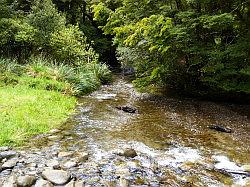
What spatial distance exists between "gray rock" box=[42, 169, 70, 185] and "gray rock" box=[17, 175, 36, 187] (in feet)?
0.73

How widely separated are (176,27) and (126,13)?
11.0ft

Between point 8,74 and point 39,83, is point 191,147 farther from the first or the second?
point 8,74

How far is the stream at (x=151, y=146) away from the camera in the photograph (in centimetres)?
624

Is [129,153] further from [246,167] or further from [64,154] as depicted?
[246,167]

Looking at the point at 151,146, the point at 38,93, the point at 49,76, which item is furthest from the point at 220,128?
the point at 49,76

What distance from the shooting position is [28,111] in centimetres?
989

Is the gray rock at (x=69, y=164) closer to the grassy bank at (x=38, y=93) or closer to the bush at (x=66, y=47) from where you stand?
the grassy bank at (x=38, y=93)

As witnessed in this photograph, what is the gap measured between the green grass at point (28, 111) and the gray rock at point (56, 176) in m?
1.86

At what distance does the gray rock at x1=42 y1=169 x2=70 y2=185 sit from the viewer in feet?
19.0

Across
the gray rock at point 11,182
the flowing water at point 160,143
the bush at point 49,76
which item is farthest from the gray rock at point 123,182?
the bush at point 49,76

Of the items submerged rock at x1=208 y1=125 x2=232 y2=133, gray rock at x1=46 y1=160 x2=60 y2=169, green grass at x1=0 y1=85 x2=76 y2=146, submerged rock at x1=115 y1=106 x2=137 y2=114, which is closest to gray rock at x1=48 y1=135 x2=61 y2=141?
green grass at x1=0 y1=85 x2=76 y2=146

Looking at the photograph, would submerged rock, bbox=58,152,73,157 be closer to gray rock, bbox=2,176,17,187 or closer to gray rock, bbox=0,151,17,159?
gray rock, bbox=0,151,17,159

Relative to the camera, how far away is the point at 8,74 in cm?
1450

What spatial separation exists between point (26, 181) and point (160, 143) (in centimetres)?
352
